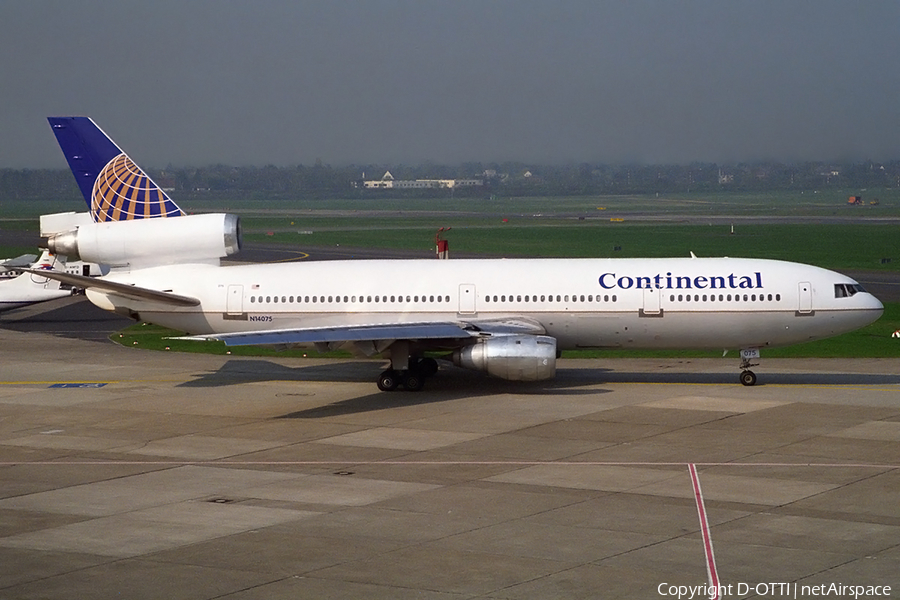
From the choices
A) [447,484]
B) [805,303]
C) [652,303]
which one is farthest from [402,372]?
[805,303]

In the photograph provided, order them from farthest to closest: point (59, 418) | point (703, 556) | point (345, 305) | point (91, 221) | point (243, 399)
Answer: point (91, 221), point (345, 305), point (243, 399), point (59, 418), point (703, 556)

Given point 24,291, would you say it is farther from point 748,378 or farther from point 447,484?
point 447,484

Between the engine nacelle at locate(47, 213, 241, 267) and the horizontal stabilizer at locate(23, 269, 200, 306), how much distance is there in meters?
1.44

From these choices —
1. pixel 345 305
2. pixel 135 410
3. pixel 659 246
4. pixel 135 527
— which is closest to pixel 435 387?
pixel 345 305

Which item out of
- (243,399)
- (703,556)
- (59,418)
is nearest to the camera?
(703,556)

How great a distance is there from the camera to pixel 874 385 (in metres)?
38.8

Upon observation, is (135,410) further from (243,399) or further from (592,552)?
(592,552)

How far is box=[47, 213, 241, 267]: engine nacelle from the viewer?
41.2 meters

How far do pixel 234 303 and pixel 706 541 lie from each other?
24.3 meters

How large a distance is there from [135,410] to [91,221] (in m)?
11.6

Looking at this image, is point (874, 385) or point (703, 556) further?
point (874, 385)

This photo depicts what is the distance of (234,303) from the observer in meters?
41.1

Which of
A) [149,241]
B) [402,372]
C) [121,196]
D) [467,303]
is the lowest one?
[402,372]
